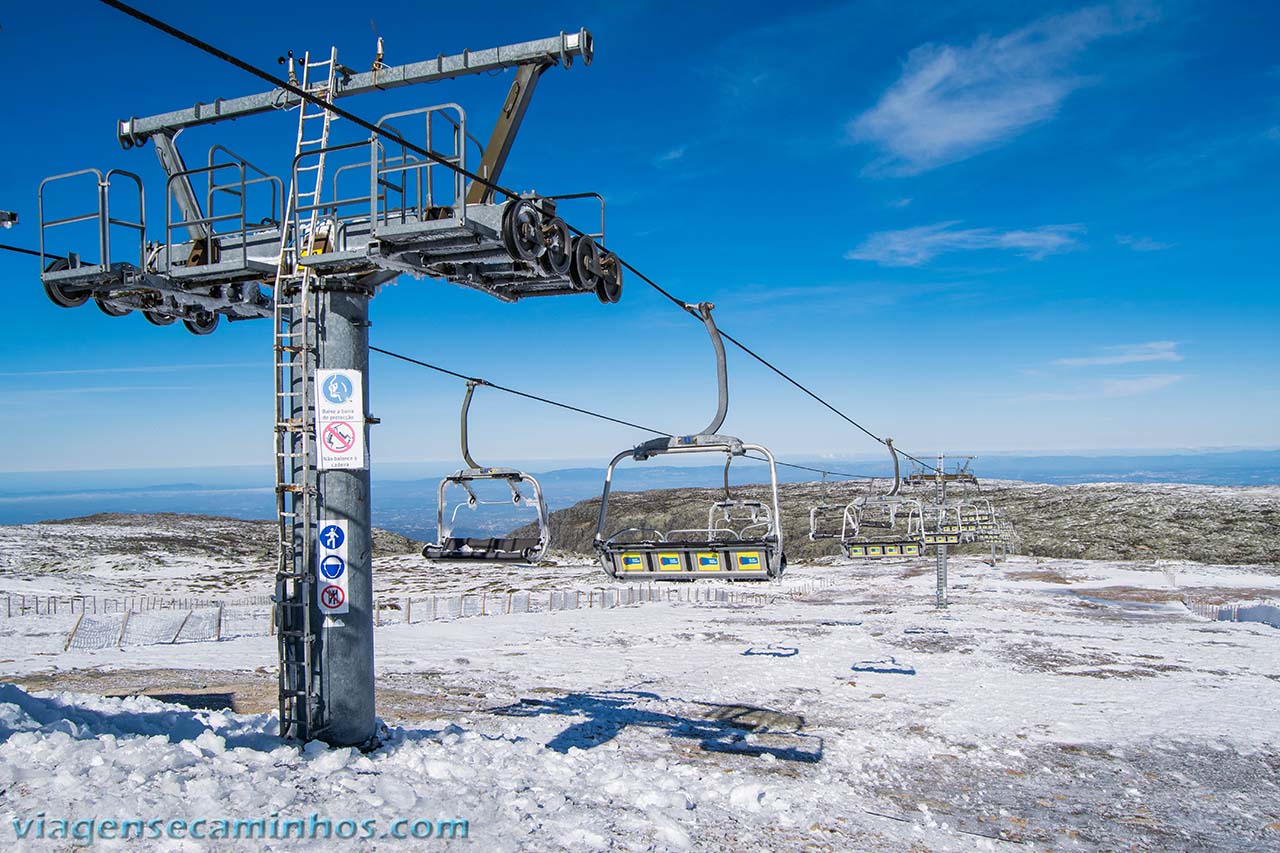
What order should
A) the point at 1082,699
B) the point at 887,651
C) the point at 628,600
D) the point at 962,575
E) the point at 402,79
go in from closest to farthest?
the point at 402,79
the point at 1082,699
the point at 887,651
the point at 628,600
the point at 962,575

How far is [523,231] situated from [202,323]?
6.10 meters

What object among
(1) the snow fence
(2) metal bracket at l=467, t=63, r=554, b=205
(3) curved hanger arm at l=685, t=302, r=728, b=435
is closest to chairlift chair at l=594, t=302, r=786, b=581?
(3) curved hanger arm at l=685, t=302, r=728, b=435

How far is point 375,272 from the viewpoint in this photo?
10.7 m

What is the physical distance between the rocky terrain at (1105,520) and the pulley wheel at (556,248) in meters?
38.0

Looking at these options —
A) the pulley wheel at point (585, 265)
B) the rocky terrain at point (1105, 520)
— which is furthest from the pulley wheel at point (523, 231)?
the rocky terrain at point (1105, 520)

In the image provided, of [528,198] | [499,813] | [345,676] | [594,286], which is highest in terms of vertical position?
[528,198]

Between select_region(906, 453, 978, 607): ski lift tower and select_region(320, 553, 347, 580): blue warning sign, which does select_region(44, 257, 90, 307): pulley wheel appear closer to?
select_region(320, 553, 347, 580): blue warning sign

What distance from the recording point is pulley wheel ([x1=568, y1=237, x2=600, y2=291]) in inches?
426

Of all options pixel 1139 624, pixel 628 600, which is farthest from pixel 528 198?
pixel 628 600

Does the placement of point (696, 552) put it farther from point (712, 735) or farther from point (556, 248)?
point (712, 735)

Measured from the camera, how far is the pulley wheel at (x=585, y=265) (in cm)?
1082

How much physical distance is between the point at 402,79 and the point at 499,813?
29.9ft

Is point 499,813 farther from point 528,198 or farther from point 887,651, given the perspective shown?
point 887,651

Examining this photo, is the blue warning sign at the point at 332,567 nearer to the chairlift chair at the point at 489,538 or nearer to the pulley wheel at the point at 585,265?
the chairlift chair at the point at 489,538
